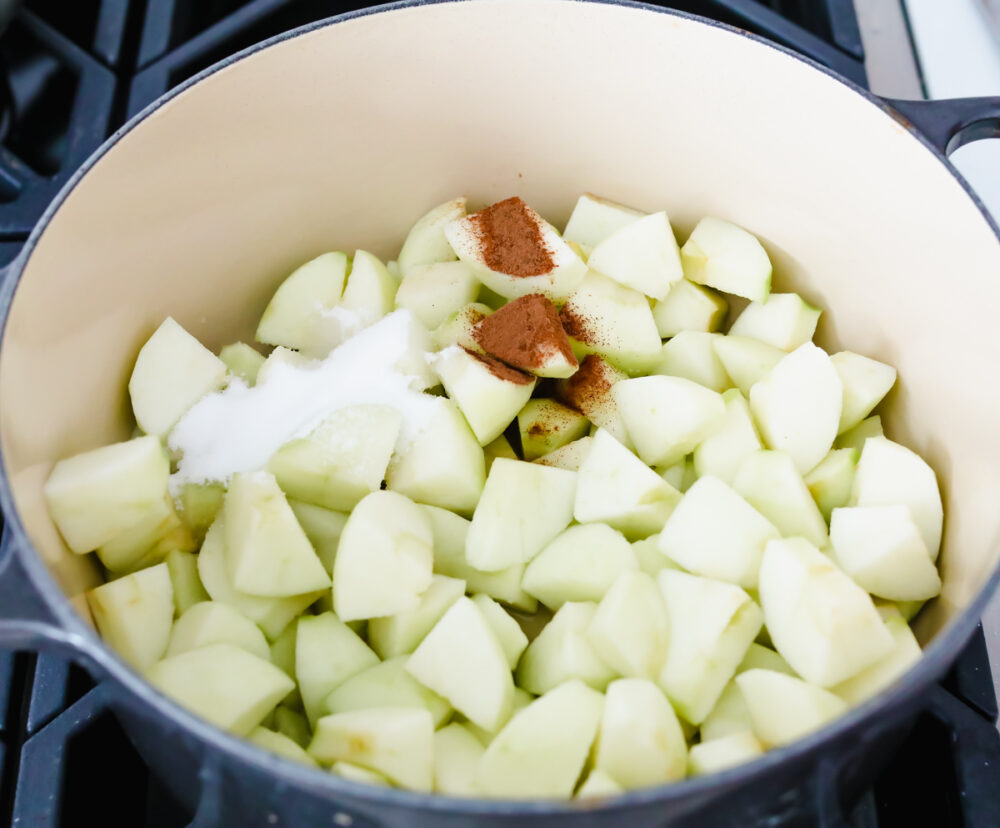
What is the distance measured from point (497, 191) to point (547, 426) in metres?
0.35

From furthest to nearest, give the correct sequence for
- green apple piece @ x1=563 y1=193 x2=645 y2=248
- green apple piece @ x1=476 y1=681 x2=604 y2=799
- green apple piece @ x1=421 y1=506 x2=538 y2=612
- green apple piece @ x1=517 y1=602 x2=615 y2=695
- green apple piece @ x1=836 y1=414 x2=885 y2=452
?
1. green apple piece @ x1=563 y1=193 x2=645 y2=248
2. green apple piece @ x1=836 y1=414 x2=885 y2=452
3. green apple piece @ x1=421 y1=506 x2=538 y2=612
4. green apple piece @ x1=517 y1=602 x2=615 y2=695
5. green apple piece @ x1=476 y1=681 x2=604 y2=799

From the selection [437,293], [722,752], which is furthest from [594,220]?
[722,752]

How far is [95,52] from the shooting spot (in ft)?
4.38

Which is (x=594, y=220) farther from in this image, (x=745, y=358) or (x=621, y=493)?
(x=621, y=493)

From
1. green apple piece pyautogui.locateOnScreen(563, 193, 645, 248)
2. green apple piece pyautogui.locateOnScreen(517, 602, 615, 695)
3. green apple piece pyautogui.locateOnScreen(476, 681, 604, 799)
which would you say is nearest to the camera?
green apple piece pyautogui.locateOnScreen(476, 681, 604, 799)

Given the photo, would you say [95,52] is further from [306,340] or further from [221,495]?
[221,495]

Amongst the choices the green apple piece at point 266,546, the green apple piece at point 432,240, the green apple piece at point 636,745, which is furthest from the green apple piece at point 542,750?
the green apple piece at point 432,240

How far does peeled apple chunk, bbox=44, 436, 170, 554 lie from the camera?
0.84 m

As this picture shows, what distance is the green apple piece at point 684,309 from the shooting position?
3.70ft

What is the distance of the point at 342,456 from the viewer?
95 centimetres

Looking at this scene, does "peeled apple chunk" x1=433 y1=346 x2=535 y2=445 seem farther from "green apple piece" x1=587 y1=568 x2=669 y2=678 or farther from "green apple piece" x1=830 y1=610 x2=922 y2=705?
"green apple piece" x1=830 y1=610 x2=922 y2=705

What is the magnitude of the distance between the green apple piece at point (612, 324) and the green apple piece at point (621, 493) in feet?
0.54

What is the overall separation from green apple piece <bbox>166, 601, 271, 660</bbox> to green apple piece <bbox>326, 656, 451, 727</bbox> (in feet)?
0.30

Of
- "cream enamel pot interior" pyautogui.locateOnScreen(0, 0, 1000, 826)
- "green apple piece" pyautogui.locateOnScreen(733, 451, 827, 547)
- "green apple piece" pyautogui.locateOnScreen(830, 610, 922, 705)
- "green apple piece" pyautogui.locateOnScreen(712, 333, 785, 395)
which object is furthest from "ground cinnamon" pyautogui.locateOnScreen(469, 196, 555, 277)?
"green apple piece" pyautogui.locateOnScreen(830, 610, 922, 705)
